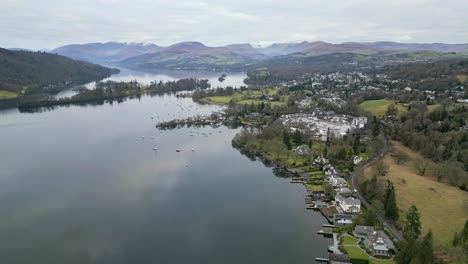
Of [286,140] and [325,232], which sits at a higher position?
[286,140]

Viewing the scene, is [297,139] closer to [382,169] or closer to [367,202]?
[382,169]

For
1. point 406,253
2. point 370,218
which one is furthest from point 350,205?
point 406,253

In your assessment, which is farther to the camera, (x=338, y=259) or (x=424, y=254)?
(x=338, y=259)

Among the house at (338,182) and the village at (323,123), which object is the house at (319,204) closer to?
the house at (338,182)

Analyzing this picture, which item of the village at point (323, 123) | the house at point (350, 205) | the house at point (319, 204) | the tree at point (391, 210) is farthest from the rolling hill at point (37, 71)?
the tree at point (391, 210)

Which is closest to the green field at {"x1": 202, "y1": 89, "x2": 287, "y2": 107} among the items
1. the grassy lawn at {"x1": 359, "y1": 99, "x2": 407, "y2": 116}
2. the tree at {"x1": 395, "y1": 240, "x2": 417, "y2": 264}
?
the grassy lawn at {"x1": 359, "y1": 99, "x2": 407, "y2": 116}

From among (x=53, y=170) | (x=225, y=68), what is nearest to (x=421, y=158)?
(x=53, y=170)
